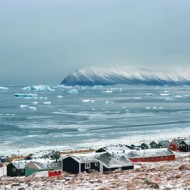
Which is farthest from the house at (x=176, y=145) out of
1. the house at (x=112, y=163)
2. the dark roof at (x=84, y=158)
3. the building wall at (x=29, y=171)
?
the building wall at (x=29, y=171)

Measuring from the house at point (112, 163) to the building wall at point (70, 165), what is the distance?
1.57m

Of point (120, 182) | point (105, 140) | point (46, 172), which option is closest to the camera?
point (120, 182)

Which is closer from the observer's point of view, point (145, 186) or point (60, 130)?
point (145, 186)

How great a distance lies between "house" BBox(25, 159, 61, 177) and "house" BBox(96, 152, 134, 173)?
3.11m

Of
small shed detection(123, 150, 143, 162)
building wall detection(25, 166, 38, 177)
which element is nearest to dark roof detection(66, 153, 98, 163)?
building wall detection(25, 166, 38, 177)

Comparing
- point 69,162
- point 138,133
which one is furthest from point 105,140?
point 69,162

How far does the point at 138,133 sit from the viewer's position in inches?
2544

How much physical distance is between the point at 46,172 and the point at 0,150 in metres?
18.4

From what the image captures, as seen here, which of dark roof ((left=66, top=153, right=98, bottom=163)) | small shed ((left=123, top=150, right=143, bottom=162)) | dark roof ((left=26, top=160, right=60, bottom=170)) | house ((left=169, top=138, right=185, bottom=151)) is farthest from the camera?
house ((left=169, top=138, right=185, bottom=151))

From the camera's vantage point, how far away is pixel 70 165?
3438cm

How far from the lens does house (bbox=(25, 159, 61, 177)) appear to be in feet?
113

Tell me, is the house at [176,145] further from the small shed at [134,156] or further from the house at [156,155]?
the small shed at [134,156]

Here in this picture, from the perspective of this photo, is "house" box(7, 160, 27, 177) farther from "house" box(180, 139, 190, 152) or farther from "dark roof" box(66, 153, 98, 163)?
"house" box(180, 139, 190, 152)

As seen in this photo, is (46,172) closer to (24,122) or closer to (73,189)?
(73,189)
